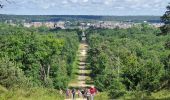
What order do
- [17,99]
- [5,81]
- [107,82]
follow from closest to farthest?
[17,99] → [5,81] → [107,82]

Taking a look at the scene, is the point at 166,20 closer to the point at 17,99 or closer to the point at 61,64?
the point at 17,99

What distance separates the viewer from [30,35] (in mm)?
80125

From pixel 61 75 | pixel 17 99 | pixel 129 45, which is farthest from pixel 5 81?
pixel 129 45

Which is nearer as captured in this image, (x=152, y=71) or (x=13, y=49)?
(x=152, y=71)

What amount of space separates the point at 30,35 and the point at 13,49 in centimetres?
845

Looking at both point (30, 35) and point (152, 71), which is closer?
point (152, 71)

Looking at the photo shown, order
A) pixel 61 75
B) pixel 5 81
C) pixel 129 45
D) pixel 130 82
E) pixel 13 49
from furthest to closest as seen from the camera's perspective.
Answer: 1. pixel 129 45
2. pixel 61 75
3. pixel 13 49
4. pixel 130 82
5. pixel 5 81

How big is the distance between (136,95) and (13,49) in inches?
1827

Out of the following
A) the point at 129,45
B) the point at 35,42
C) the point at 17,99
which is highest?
the point at 17,99

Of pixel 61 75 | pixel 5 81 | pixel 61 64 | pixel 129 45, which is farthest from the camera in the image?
pixel 129 45

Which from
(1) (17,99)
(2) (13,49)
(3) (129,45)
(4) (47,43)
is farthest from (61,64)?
(1) (17,99)

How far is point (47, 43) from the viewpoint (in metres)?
80.3

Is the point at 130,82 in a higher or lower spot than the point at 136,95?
lower

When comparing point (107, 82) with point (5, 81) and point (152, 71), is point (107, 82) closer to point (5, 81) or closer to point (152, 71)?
point (152, 71)
